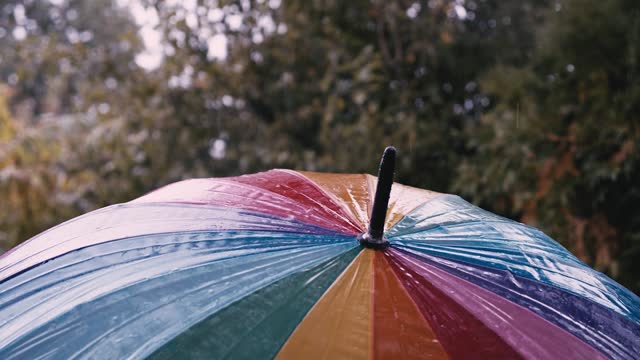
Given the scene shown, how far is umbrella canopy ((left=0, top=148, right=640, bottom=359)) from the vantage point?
1359mm

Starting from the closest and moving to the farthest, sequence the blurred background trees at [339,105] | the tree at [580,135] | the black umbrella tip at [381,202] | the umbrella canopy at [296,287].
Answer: the umbrella canopy at [296,287], the black umbrella tip at [381,202], the tree at [580,135], the blurred background trees at [339,105]

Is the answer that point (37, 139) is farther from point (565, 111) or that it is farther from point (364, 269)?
point (364, 269)

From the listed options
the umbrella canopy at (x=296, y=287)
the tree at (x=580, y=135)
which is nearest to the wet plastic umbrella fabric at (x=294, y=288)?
the umbrella canopy at (x=296, y=287)

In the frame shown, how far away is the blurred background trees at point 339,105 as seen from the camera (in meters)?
4.27

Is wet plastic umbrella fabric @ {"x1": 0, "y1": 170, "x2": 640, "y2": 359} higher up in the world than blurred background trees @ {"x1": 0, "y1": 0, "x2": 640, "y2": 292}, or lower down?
lower down

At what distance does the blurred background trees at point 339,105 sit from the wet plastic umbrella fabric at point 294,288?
2.55 m

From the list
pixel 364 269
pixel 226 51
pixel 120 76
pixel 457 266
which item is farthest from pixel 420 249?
pixel 120 76

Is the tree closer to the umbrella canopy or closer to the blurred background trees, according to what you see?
the blurred background trees

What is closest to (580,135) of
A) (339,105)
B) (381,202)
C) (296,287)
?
(339,105)

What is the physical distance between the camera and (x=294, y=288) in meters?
1.43

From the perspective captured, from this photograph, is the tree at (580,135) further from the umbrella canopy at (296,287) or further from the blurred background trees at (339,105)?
the umbrella canopy at (296,287)

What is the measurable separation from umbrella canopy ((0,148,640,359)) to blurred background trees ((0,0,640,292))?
253cm

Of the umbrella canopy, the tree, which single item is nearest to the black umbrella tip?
the umbrella canopy

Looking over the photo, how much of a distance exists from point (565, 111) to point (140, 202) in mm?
3029
